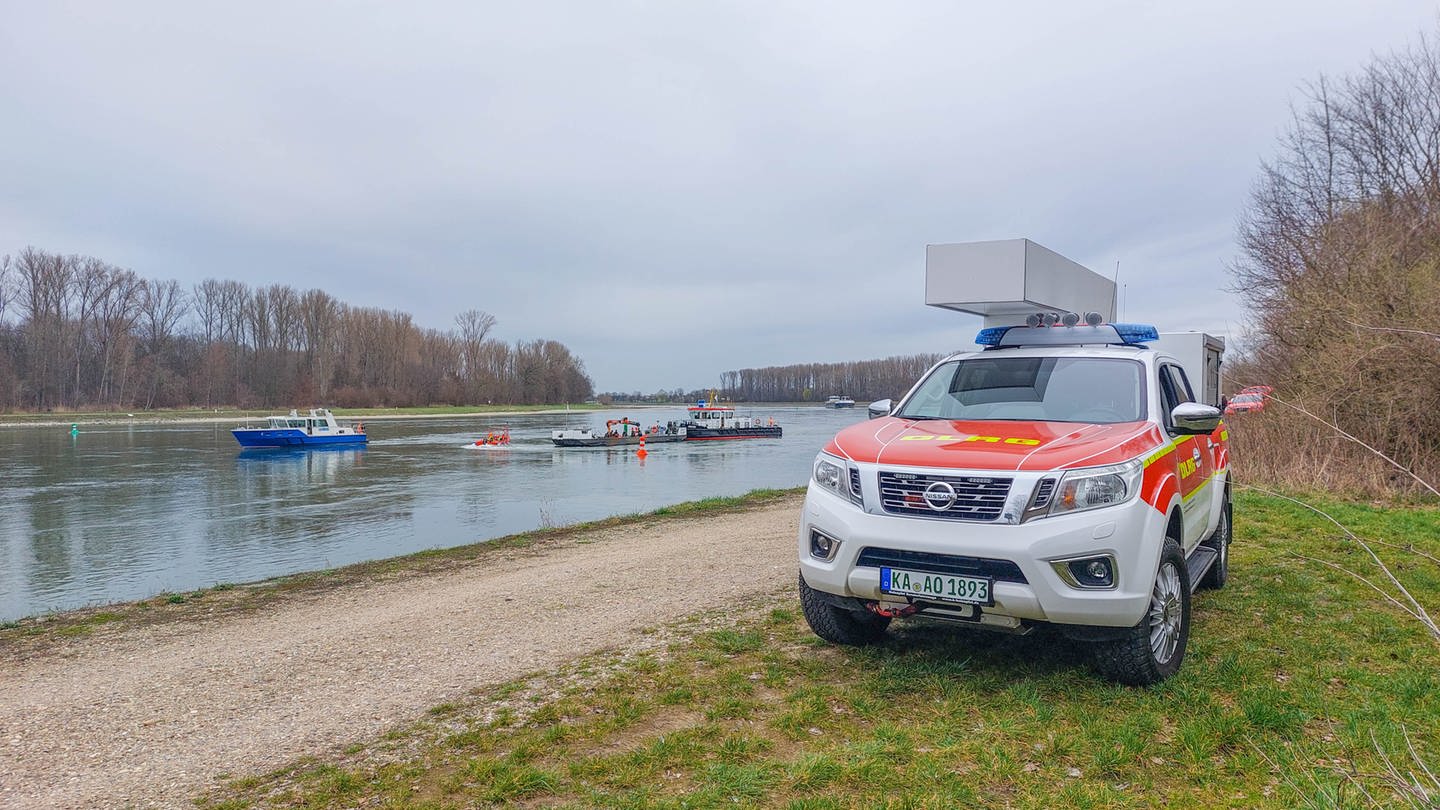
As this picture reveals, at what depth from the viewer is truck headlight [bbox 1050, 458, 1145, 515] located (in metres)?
4.17

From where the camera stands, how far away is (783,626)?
20.2 feet

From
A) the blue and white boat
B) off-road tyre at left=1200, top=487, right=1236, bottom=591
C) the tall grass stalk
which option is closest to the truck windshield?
the tall grass stalk

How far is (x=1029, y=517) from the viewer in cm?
416

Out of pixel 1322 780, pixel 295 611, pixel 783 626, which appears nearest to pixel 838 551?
pixel 783 626

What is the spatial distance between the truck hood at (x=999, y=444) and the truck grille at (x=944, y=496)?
0.25ft

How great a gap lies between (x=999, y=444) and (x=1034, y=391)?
111 cm

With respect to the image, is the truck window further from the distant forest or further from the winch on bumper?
the distant forest

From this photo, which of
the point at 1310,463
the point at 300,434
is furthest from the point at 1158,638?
the point at 300,434

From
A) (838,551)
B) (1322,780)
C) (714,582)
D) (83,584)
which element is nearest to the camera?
(1322,780)

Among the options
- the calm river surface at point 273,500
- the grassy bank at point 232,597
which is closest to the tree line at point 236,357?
the calm river surface at point 273,500

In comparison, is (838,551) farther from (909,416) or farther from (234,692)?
(234,692)

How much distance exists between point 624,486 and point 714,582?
22.1 meters

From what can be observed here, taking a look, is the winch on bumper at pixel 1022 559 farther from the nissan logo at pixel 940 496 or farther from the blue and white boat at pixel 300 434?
the blue and white boat at pixel 300 434

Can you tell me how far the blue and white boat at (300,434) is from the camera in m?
49.3
